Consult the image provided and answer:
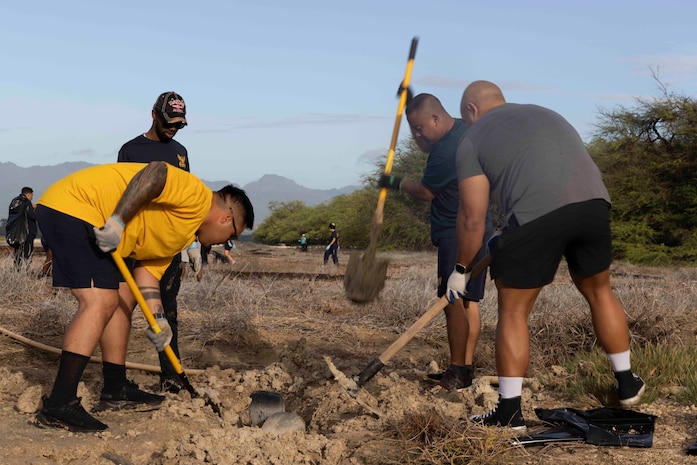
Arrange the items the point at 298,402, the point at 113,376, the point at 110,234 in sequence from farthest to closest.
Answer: the point at 298,402 → the point at 113,376 → the point at 110,234

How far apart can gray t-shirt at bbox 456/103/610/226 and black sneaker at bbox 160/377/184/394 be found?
2.47 m

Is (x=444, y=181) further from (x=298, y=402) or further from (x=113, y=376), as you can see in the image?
(x=113, y=376)

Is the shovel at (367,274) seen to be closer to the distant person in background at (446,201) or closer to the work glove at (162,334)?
the distant person in background at (446,201)

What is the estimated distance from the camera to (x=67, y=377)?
4.11 metres

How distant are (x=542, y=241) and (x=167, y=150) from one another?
260cm

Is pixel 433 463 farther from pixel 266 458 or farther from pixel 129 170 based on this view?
pixel 129 170

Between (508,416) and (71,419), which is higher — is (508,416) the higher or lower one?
the higher one

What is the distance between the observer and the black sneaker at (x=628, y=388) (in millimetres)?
4203

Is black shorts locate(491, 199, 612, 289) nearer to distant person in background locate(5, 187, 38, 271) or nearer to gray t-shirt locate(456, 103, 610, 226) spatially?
gray t-shirt locate(456, 103, 610, 226)

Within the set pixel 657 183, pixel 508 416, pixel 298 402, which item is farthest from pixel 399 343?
pixel 657 183

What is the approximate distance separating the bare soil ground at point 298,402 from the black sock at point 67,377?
0.59 ft

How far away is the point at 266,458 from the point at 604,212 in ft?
7.01

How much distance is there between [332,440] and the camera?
12.9ft

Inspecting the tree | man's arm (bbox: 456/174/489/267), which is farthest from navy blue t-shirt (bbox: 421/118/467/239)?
the tree
